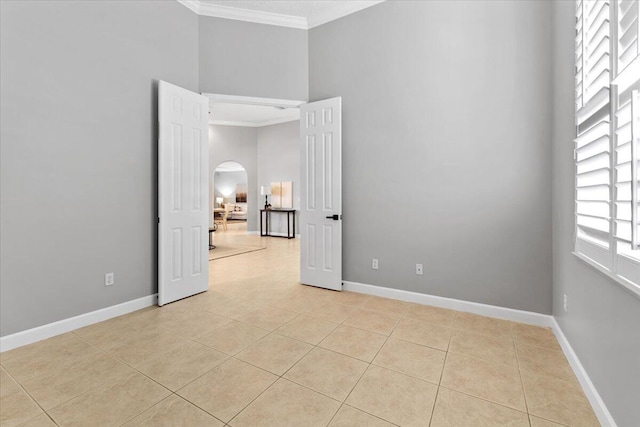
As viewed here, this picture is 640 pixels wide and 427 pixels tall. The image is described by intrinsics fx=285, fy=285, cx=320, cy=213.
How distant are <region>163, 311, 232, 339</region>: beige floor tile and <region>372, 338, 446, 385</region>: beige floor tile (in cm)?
152

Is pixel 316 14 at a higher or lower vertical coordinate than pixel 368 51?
higher

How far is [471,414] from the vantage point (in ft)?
5.18

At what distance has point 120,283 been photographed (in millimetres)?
2977

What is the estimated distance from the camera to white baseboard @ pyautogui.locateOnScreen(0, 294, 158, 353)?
2.27 meters

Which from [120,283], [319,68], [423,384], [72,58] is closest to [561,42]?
[319,68]

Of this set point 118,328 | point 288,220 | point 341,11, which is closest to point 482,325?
point 118,328

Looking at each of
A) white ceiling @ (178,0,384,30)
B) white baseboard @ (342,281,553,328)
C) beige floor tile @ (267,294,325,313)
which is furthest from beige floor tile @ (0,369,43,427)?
white ceiling @ (178,0,384,30)

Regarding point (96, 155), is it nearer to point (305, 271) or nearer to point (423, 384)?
point (305, 271)

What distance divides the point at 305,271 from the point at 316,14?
11.3ft

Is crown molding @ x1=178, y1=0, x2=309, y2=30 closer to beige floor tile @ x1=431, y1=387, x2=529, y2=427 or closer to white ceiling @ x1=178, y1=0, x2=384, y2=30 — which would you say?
white ceiling @ x1=178, y1=0, x2=384, y2=30

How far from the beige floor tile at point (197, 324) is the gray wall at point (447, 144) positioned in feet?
5.58

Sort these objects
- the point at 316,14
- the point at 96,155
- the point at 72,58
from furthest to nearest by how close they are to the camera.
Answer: the point at 316,14
the point at 96,155
the point at 72,58

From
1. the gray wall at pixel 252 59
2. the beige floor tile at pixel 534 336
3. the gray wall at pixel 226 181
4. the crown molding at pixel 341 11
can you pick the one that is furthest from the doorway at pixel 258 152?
the gray wall at pixel 226 181

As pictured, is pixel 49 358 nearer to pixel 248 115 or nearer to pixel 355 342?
pixel 355 342
